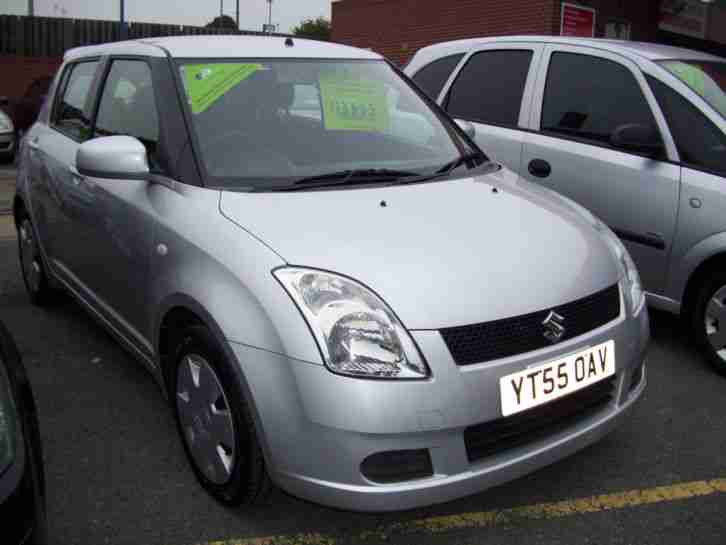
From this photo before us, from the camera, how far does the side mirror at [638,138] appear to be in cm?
411

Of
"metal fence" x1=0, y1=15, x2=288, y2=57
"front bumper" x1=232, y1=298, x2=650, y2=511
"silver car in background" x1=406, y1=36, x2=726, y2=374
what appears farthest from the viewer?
"metal fence" x1=0, y1=15, x2=288, y2=57

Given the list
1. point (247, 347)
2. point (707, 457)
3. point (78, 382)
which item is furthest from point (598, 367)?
point (78, 382)

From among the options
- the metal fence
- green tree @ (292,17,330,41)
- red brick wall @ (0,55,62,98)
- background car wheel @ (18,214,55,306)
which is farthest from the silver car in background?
green tree @ (292,17,330,41)

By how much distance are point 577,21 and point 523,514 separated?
18.9 meters

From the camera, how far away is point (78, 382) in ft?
12.8

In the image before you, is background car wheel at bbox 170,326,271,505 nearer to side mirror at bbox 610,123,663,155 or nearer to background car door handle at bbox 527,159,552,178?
side mirror at bbox 610,123,663,155

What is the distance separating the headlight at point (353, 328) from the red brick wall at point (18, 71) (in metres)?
23.8

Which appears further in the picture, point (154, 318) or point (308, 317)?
point (154, 318)

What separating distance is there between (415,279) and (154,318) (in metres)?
1.10

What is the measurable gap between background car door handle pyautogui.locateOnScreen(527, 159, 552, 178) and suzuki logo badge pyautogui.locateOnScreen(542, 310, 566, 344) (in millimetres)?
2333

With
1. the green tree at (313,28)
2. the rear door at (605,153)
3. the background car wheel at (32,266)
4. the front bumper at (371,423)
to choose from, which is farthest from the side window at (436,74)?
the green tree at (313,28)

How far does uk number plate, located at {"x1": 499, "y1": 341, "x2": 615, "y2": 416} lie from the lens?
2.36 m

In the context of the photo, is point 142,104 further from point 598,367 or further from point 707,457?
point 707,457

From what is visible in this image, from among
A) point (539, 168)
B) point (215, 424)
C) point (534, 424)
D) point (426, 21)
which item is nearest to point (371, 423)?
point (534, 424)
